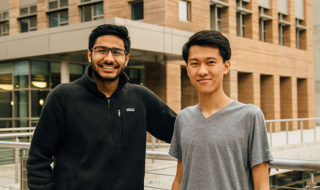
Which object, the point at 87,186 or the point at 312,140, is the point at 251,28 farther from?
the point at 87,186

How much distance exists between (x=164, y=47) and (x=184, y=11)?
17.6ft

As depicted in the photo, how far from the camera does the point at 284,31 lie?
1309 inches

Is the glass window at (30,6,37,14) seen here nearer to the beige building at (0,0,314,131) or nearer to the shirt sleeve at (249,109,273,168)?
the beige building at (0,0,314,131)

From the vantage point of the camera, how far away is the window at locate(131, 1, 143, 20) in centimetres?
2264

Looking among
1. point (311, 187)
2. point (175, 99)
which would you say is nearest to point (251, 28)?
point (175, 99)

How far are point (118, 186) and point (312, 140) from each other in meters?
19.7

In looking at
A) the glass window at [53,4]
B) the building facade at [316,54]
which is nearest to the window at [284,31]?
the building facade at [316,54]

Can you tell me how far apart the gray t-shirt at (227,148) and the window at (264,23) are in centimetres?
2929

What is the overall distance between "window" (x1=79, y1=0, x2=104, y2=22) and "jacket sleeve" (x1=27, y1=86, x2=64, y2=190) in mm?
21701

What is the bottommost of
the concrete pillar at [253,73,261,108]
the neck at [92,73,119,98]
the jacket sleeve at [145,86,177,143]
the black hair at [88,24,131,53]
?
the jacket sleeve at [145,86,177,143]

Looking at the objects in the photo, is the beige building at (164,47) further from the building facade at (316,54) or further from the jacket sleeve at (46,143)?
the jacket sleeve at (46,143)

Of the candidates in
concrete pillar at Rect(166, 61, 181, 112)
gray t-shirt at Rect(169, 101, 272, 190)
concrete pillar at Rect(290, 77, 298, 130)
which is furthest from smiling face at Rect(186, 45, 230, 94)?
concrete pillar at Rect(290, 77, 298, 130)

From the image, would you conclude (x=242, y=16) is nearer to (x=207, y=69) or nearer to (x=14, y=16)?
(x=14, y=16)

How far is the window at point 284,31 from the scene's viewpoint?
106 ft
